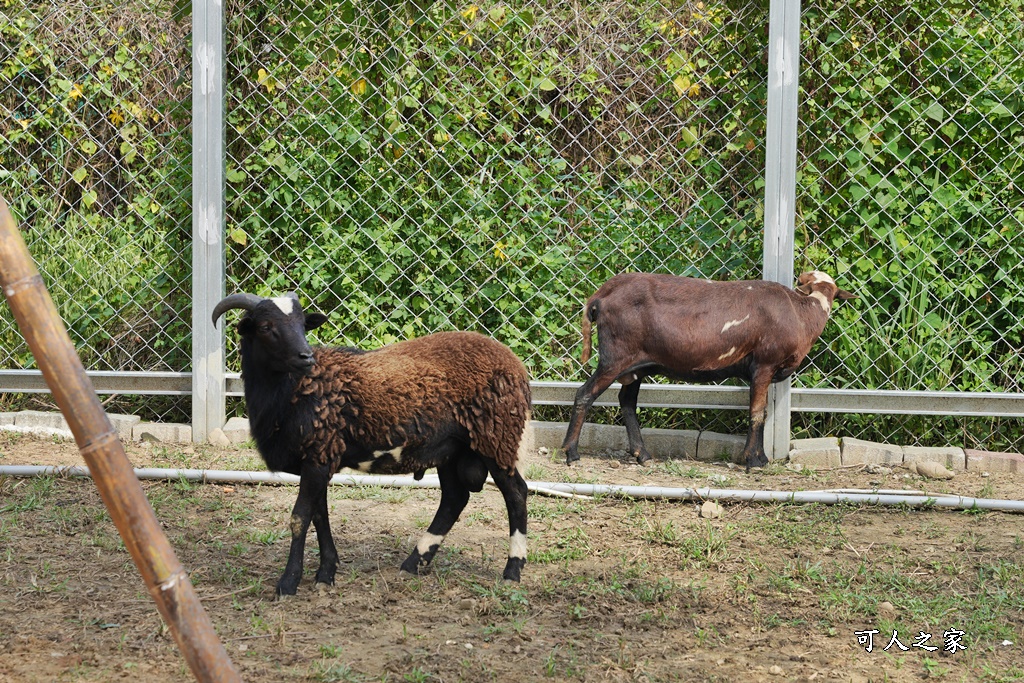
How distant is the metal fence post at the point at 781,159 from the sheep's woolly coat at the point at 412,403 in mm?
2449

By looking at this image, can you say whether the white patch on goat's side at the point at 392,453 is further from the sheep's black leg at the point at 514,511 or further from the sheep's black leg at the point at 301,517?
the sheep's black leg at the point at 514,511

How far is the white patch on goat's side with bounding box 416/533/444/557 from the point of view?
4.57m

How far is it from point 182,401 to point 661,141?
357cm

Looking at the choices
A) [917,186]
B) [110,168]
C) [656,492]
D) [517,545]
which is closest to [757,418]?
[656,492]

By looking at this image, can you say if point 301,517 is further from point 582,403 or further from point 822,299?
point 822,299

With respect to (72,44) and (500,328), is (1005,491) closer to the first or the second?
(500,328)

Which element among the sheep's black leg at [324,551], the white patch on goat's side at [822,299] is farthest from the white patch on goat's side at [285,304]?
the white patch on goat's side at [822,299]

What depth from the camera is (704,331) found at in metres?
6.25

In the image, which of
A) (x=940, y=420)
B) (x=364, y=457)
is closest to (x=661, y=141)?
(x=940, y=420)

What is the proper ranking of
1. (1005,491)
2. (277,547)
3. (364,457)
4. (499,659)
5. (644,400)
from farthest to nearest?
(644,400), (1005,491), (277,547), (364,457), (499,659)

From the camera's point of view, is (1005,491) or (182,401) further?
(182,401)

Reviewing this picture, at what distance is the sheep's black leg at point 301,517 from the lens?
4.25 meters

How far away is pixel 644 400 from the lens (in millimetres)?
6629

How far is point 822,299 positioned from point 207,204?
378 centimetres
